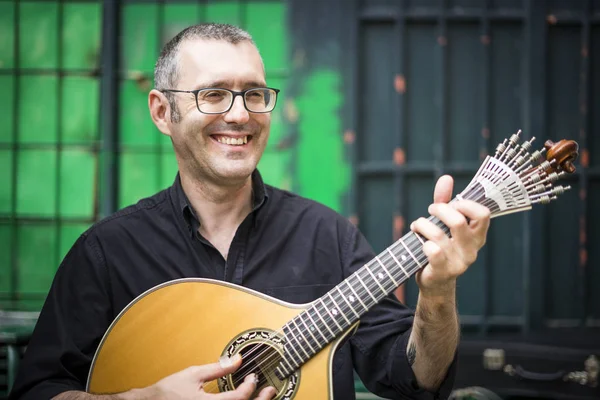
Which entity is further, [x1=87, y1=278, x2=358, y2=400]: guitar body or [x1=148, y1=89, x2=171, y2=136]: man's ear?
[x1=148, y1=89, x2=171, y2=136]: man's ear

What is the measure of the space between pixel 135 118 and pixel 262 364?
7.55ft

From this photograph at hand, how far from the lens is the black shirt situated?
73.7 inches

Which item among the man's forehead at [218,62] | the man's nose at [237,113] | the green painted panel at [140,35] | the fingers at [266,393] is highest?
the green painted panel at [140,35]

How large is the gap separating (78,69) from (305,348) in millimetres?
2572

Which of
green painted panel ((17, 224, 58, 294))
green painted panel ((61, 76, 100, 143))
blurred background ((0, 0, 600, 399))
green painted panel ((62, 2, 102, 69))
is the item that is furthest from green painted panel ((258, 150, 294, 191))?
green painted panel ((17, 224, 58, 294))

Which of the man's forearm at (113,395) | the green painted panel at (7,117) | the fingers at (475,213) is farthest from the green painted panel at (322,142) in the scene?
the fingers at (475,213)

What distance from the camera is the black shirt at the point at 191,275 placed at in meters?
1.87

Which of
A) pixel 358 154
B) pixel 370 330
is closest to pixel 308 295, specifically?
pixel 370 330

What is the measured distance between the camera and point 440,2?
3.56 meters

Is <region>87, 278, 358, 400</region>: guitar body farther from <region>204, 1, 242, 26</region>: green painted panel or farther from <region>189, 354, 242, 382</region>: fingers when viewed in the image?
<region>204, 1, 242, 26</region>: green painted panel

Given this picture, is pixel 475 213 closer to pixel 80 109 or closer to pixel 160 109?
pixel 160 109

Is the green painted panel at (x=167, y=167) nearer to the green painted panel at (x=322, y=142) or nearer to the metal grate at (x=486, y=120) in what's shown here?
the green painted panel at (x=322, y=142)

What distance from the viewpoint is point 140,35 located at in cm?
377

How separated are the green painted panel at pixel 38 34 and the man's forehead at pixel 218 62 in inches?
82.5
